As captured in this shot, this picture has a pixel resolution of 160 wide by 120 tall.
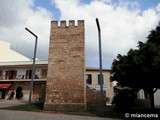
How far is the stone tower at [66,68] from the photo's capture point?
19.1 m

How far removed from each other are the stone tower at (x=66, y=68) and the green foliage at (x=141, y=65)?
314 centimetres

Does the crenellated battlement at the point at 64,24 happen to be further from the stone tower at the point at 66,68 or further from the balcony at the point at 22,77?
the balcony at the point at 22,77

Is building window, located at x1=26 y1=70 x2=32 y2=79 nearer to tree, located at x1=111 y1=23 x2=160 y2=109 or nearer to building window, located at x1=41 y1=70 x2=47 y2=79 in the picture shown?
building window, located at x1=41 y1=70 x2=47 y2=79

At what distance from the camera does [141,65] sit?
48.3 ft

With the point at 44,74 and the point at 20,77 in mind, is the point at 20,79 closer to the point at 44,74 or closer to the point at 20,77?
the point at 20,77

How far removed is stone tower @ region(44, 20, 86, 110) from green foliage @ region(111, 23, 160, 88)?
314cm

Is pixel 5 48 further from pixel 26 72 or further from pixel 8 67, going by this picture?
pixel 26 72

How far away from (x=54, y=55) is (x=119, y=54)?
5759 mm

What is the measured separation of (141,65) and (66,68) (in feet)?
23.7

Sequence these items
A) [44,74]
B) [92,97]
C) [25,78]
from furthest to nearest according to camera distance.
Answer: [25,78] → [44,74] → [92,97]

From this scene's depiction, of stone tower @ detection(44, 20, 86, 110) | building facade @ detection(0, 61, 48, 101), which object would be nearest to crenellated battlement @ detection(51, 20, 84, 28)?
stone tower @ detection(44, 20, 86, 110)

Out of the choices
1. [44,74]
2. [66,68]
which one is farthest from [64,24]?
[44,74]

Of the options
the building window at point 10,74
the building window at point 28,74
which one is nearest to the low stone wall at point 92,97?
the building window at point 28,74

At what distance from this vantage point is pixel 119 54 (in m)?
18.8
